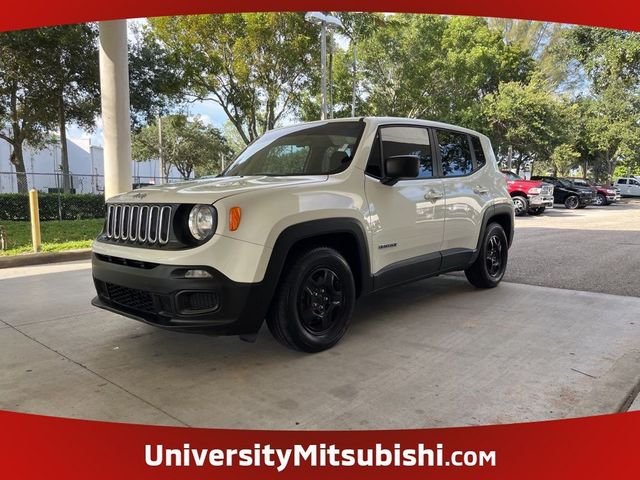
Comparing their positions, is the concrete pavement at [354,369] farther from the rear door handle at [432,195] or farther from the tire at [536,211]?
the tire at [536,211]

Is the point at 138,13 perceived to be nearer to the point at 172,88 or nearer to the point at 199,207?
the point at 199,207

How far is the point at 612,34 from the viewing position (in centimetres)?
2208

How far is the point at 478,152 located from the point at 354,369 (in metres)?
3.40

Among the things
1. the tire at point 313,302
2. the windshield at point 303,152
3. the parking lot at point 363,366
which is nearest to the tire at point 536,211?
the parking lot at point 363,366

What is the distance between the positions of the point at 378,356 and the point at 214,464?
1665 mm

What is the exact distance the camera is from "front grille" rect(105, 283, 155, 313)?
11.6 ft

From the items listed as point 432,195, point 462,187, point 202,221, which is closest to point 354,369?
point 202,221

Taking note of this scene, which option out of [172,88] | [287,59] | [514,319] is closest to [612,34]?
[287,59]

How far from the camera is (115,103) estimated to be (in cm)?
994

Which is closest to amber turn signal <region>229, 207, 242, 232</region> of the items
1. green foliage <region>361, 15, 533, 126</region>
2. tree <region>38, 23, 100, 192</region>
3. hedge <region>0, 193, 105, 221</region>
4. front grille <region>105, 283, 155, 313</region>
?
front grille <region>105, 283, 155, 313</region>

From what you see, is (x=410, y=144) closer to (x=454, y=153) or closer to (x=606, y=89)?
(x=454, y=153)

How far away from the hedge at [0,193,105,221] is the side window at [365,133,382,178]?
12.4 m

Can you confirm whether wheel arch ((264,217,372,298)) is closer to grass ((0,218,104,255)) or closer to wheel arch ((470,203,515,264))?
wheel arch ((470,203,515,264))

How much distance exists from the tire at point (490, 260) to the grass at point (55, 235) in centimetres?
738
